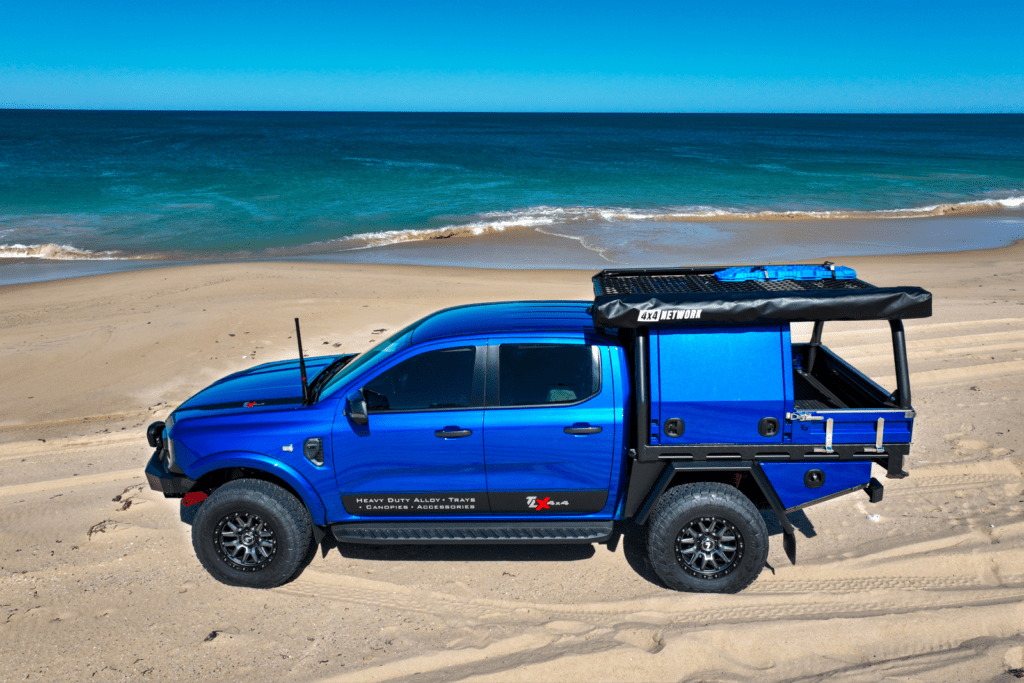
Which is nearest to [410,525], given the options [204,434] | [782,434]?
[204,434]

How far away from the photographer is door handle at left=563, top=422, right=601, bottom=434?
14.4 feet

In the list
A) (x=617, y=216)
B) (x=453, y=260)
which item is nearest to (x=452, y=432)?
(x=453, y=260)

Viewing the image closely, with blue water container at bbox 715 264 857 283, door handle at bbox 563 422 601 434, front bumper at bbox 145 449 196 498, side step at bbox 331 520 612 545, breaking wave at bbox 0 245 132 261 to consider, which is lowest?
side step at bbox 331 520 612 545

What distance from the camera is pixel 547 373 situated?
180 inches

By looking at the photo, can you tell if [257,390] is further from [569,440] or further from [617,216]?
[617,216]

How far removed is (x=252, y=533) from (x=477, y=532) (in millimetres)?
1527

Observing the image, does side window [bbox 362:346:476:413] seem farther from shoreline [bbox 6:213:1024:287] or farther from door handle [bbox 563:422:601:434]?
shoreline [bbox 6:213:1024:287]

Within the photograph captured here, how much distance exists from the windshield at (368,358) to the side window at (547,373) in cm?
75

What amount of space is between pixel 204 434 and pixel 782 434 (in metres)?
3.76

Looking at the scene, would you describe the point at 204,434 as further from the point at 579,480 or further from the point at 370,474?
the point at 579,480

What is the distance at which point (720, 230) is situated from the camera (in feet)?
78.9

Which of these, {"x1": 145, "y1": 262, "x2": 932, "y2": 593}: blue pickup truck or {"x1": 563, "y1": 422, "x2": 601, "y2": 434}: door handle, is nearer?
{"x1": 145, "y1": 262, "x2": 932, "y2": 593}: blue pickup truck

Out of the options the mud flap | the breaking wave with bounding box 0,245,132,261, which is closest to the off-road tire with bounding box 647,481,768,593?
the mud flap

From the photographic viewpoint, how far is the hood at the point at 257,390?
4.82 metres
